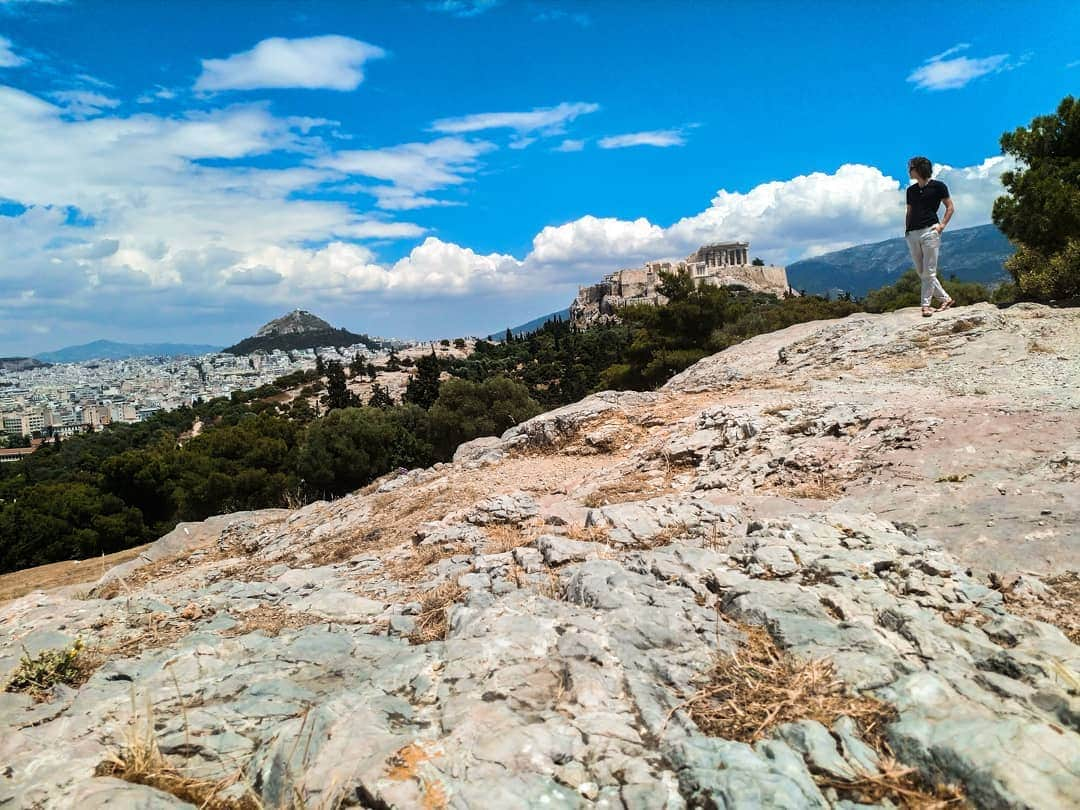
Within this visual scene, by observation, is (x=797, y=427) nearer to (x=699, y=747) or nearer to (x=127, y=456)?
(x=699, y=747)

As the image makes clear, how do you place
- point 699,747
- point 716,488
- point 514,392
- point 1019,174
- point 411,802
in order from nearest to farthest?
1. point 411,802
2. point 699,747
3. point 716,488
4. point 1019,174
5. point 514,392

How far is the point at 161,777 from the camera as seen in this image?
2.63 m

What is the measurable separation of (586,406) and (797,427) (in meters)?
4.32

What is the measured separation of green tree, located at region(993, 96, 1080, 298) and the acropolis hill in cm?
11674

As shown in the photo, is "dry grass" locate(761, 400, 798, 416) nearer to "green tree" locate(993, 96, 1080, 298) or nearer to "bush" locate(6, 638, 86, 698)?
"bush" locate(6, 638, 86, 698)

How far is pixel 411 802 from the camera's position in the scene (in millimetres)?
2416

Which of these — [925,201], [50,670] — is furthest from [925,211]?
A: [50,670]

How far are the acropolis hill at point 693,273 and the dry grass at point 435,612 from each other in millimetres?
132007

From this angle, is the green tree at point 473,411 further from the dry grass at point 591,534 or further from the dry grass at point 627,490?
the dry grass at point 591,534

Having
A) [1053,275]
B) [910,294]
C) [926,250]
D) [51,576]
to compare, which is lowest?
[51,576]

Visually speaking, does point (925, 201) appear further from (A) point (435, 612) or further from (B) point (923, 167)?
(A) point (435, 612)

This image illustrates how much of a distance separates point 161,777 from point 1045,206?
2160 centimetres

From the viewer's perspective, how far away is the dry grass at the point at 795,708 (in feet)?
A: 7.50

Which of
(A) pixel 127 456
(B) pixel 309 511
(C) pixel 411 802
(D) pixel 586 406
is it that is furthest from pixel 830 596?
(A) pixel 127 456
